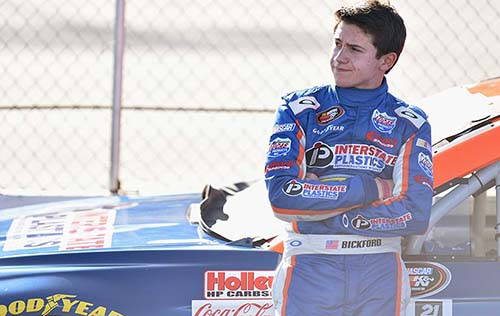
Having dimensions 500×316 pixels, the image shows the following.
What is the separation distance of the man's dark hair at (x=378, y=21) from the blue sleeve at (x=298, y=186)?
323 mm

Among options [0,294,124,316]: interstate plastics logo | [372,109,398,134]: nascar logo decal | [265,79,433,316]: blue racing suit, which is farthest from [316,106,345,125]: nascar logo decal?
[0,294,124,316]: interstate plastics logo

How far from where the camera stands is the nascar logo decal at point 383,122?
3447 mm

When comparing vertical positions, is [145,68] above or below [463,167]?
above

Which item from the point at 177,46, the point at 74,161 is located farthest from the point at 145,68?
the point at 74,161

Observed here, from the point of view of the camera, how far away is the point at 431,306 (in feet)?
12.1

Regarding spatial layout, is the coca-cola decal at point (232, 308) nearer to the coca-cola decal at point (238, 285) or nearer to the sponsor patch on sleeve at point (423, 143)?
the coca-cola decal at point (238, 285)

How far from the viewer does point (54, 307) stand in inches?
147

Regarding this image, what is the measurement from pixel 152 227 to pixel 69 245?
42cm

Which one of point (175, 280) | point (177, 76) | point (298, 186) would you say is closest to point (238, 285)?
point (175, 280)

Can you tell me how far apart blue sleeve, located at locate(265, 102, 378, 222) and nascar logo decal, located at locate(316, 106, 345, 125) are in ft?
0.20

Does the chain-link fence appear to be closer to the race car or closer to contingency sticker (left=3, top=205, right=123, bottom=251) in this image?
contingency sticker (left=3, top=205, right=123, bottom=251)

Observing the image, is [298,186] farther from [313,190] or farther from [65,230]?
[65,230]

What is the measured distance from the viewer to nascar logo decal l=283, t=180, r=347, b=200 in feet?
10.8

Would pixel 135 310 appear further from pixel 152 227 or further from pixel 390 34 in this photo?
pixel 390 34
